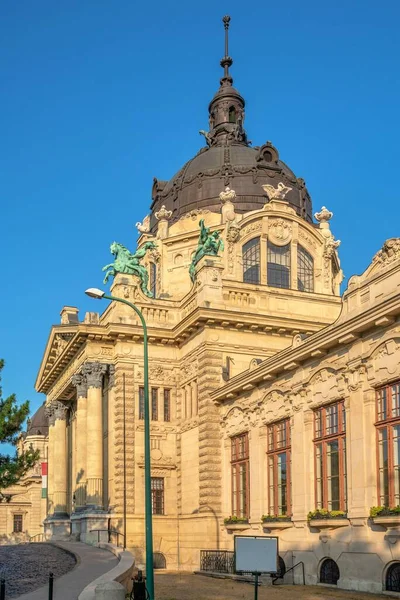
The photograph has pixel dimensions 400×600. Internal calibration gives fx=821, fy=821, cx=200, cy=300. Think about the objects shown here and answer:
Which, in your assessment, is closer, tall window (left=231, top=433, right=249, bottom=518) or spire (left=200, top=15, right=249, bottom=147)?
tall window (left=231, top=433, right=249, bottom=518)

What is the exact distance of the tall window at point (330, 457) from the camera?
27.1 meters

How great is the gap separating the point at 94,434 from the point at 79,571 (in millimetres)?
16040

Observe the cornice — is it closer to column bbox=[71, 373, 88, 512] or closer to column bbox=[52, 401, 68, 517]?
A: column bbox=[71, 373, 88, 512]

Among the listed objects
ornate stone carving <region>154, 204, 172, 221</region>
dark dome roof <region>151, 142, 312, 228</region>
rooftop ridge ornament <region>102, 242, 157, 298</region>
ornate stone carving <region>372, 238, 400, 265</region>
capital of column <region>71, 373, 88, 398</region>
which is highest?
dark dome roof <region>151, 142, 312, 228</region>

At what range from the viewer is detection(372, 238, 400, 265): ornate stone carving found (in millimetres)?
25392

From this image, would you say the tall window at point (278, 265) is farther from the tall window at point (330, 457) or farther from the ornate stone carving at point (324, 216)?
the tall window at point (330, 457)

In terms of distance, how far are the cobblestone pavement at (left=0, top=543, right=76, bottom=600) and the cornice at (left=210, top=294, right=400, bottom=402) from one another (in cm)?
1002

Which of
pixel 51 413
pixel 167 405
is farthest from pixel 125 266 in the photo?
pixel 51 413

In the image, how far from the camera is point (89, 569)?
27.9m

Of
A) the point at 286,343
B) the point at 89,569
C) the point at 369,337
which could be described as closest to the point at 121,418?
the point at 286,343

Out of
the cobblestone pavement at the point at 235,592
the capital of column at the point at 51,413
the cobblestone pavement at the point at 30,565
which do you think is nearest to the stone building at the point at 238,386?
the capital of column at the point at 51,413

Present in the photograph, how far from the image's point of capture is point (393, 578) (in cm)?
2362

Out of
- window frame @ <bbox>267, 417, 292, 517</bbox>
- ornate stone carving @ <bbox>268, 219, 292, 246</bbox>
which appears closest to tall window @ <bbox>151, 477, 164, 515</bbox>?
window frame @ <bbox>267, 417, 292, 517</bbox>

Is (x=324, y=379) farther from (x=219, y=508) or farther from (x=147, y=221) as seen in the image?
(x=147, y=221)
